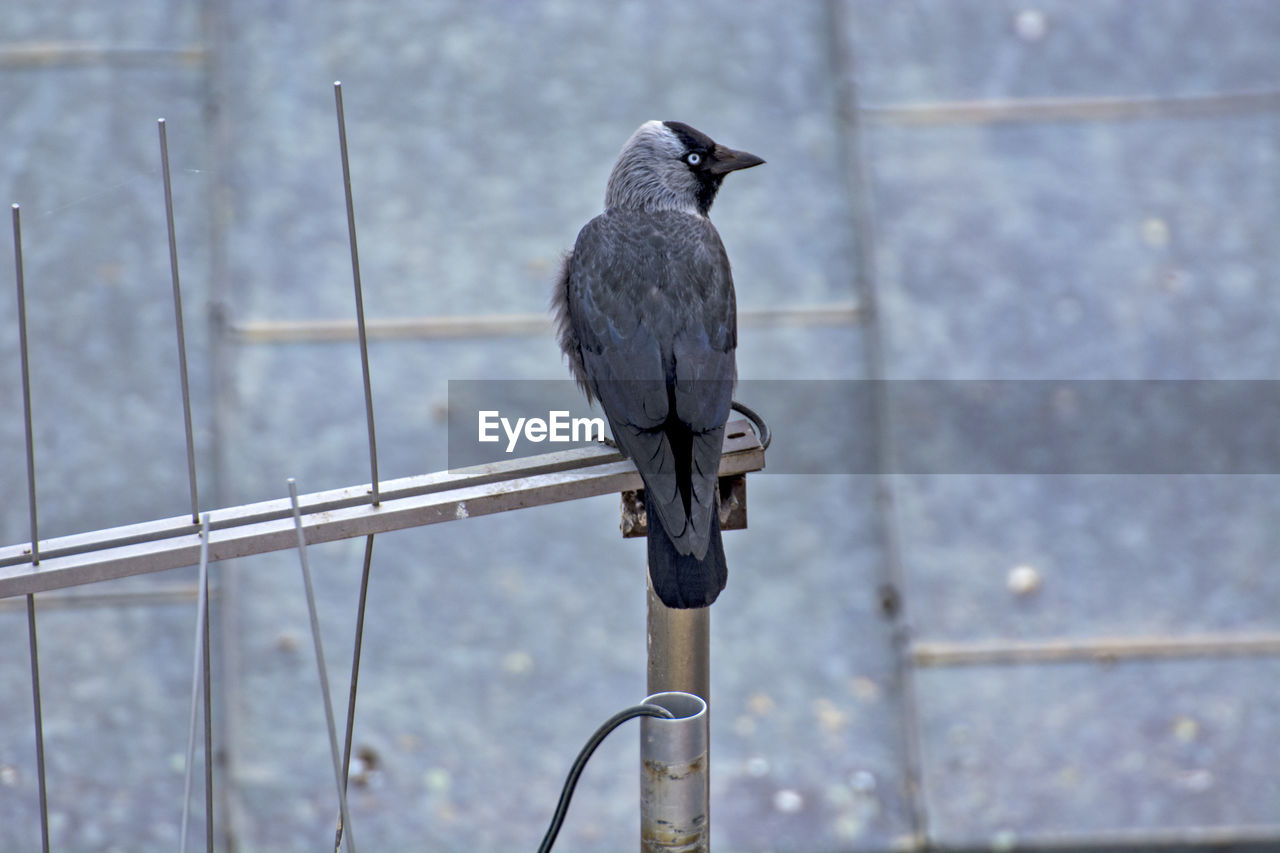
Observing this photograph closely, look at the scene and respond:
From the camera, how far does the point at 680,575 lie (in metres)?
1.95

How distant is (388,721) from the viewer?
3.60m

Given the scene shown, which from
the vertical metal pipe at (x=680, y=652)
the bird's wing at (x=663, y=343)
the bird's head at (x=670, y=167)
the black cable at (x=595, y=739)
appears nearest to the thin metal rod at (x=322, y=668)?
the black cable at (x=595, y=739)

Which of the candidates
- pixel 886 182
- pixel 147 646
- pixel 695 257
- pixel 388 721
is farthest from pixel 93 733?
pixel 886 182

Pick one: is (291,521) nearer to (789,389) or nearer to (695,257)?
(695,257)

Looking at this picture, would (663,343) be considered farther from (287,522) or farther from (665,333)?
(287,522)

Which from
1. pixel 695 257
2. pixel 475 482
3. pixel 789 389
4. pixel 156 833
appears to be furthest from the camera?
pixel 789 389

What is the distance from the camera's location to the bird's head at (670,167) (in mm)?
3340

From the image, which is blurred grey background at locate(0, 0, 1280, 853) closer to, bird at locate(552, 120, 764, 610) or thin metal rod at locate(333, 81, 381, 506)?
bird at locate(552, 120, 764, 610)

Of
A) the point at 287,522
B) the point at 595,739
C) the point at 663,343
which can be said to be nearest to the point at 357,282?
the point at 287,522

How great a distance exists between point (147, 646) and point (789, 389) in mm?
2088

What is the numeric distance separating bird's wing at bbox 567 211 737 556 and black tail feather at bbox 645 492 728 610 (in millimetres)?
63

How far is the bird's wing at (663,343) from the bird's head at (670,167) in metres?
0.28

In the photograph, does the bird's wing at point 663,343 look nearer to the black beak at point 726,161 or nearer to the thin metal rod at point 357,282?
the black beak at point 726,161

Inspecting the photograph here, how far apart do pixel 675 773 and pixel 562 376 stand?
100 inches
